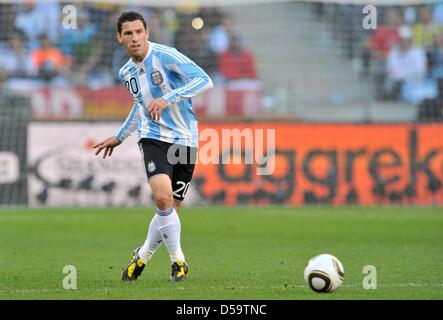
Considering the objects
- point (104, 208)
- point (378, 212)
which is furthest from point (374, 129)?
point (104, 208)

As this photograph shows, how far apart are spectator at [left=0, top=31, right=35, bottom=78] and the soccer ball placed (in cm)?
1495

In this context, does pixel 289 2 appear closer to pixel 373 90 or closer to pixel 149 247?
pixel 373 90

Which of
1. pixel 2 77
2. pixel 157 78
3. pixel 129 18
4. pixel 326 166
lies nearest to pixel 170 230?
pixel 157 78

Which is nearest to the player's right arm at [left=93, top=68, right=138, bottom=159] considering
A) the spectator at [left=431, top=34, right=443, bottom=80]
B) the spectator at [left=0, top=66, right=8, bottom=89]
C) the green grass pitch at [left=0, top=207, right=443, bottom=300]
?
the green grass pitch at [left=0, top=207, right=443, bottom=300]

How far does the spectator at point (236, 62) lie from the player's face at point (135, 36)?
497 inches

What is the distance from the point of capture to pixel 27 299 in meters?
6.67

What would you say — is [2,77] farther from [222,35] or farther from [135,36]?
[135,36]

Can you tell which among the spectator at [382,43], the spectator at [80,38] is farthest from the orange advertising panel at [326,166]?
the spectator at [80,38]

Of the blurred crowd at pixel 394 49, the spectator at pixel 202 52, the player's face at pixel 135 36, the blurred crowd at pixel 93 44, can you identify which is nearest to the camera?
the player's face at pixel 135 36

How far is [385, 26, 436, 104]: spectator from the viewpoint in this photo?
2095 cm

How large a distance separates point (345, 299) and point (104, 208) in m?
11.7

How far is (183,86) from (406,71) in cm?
1372

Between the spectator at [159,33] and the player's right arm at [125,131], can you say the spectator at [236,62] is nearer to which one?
the spectator at [159,33]

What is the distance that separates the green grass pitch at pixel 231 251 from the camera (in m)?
7.16
